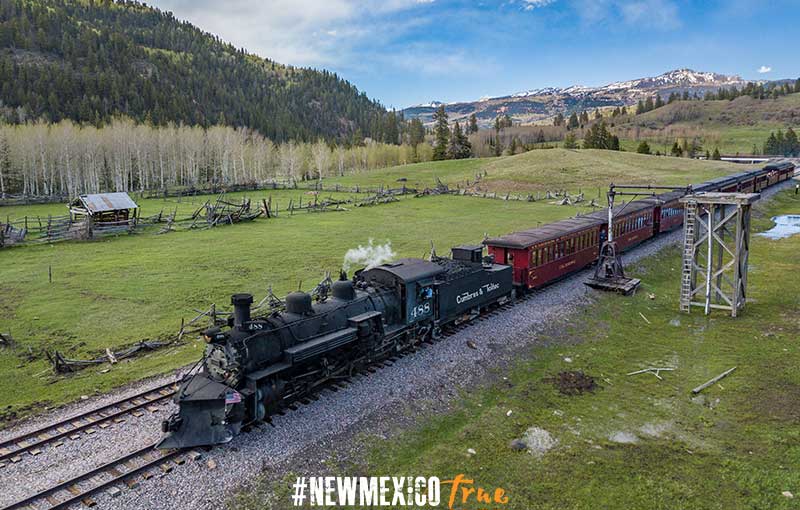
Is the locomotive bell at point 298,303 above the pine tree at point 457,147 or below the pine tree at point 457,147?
below

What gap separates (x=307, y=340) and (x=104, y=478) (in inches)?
225

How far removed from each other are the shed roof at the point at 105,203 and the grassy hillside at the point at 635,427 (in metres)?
41.7

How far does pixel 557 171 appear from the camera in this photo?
89375 mm

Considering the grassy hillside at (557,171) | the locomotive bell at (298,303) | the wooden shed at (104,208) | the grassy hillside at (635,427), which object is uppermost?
the grassy hillside at (557,171)

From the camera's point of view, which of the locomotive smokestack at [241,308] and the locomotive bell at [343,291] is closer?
the locomotive smokestack at [241,308]

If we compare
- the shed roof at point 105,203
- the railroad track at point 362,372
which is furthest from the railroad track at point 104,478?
the shed roof at point 105,203

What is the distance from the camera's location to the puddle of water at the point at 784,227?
41000 millimetres

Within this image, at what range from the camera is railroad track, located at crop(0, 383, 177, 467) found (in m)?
12.4

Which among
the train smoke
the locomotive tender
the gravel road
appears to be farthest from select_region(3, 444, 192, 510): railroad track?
the train smoke

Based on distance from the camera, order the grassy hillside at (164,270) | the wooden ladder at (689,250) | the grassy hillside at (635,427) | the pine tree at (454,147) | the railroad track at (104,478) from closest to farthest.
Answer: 1. the railroad track at (104,478)
2. the grassy hillside at (635,427)
3. the grassy hillside at (164,270)
4. the wooden ladder at (689,250)
5. the pine tree at (454,147)

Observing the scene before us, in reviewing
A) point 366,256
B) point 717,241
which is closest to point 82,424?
point 366,256

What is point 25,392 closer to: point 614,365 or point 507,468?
point 507,468

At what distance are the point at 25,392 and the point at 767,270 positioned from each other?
37209 mm

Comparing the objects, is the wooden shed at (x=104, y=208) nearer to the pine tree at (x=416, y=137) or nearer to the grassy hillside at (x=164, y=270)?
the grassy hillside at (x=164, y=270)
